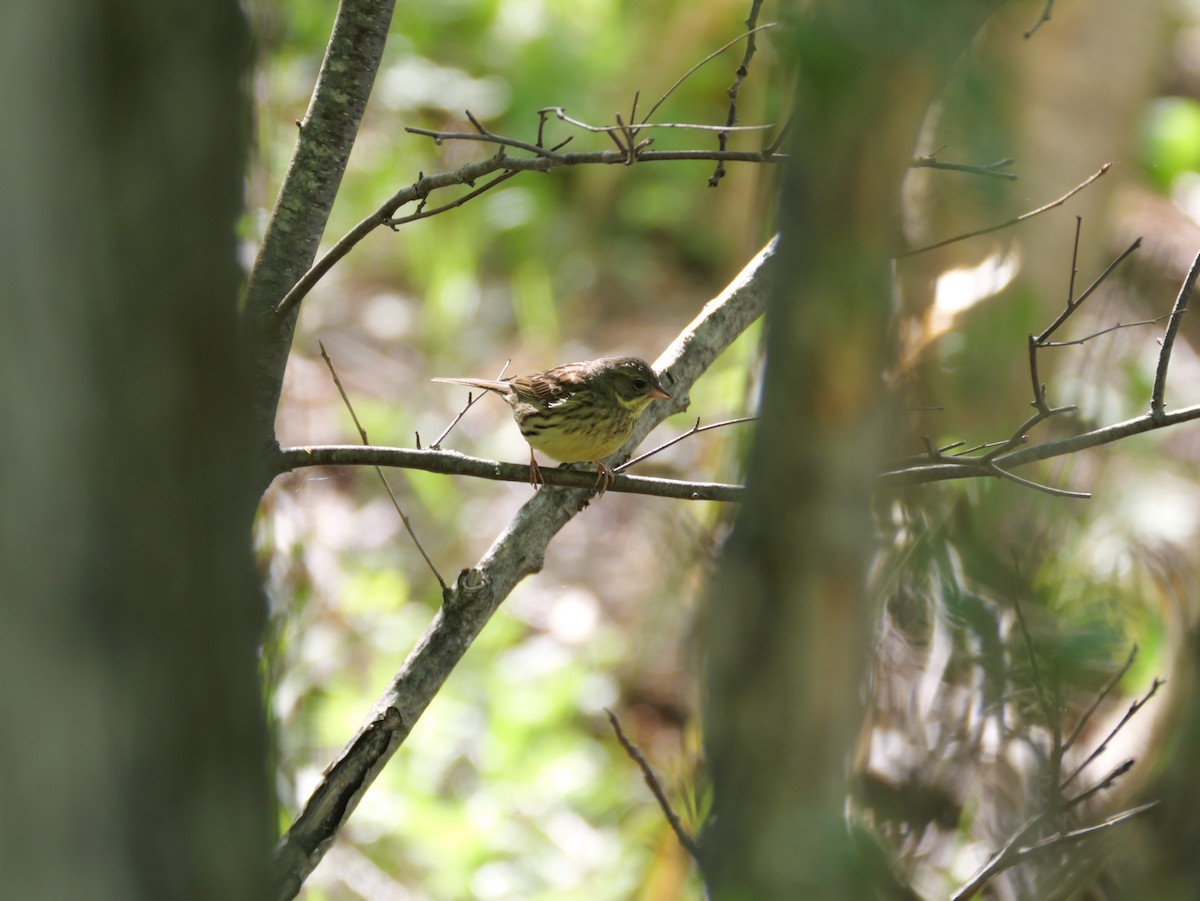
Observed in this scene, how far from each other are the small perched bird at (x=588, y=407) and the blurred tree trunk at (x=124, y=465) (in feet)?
7.75

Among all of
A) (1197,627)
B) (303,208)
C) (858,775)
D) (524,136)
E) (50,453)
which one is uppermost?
(524,136)

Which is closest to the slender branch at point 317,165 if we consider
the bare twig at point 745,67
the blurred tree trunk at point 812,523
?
the bare twig at point 745,67

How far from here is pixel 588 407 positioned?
390cm

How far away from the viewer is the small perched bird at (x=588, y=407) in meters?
3.79

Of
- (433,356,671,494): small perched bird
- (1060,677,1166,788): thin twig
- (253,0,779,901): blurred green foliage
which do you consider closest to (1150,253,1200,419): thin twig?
(1060,677,1166,788): thin twig

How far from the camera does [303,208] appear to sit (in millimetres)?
2553

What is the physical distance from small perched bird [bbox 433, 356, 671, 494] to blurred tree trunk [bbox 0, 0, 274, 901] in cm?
236

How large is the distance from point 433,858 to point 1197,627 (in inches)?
171

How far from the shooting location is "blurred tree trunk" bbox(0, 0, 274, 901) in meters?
1.08

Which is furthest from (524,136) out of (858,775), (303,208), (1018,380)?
(858,775)

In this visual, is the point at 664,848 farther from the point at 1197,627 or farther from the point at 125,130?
the point at 125,130

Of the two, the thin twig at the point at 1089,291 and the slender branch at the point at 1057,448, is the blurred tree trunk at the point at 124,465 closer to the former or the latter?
the slender branch at the point at 1057,448

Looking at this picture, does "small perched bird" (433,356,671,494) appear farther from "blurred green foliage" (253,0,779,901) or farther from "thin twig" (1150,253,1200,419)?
"thin twig" (1150,253,1200,419)

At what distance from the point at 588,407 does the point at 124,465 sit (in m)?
2.80
